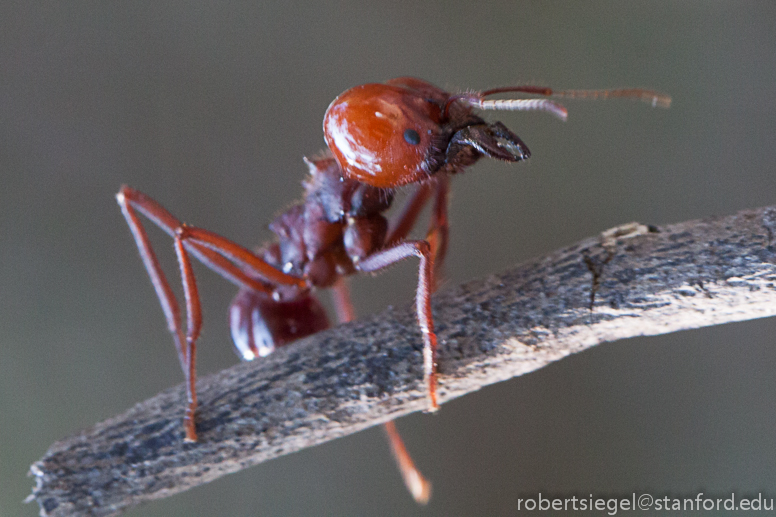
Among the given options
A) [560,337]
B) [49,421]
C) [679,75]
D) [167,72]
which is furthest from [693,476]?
[167,72]

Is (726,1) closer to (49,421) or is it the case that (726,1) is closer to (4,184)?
(4,184)

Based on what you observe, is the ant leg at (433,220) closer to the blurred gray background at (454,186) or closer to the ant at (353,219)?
the ant at (353,219)

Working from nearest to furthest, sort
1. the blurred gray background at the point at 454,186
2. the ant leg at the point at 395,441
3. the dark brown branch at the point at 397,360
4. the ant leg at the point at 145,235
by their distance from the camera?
the dark brown branch at the point at 397,360
the ant leg at the point at 145,235
the ant leg at the point at 395,441
the blurred gray background at the point at 454,186

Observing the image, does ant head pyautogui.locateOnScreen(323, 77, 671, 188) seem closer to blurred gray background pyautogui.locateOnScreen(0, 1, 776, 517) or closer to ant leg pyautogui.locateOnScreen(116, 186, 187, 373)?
ant leg pyautogui.locateOnScreen(116, 186, 187, 373)

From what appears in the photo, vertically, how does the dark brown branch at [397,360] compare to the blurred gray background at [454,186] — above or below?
below

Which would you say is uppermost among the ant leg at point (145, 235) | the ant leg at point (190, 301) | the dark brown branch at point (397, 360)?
the ant leg at point (145, 235)

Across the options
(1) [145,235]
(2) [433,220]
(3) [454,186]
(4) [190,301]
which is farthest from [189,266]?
(3) [454,186]

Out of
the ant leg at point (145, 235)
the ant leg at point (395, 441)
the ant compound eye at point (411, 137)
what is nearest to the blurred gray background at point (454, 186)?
the ant leg at point (395, 441)
